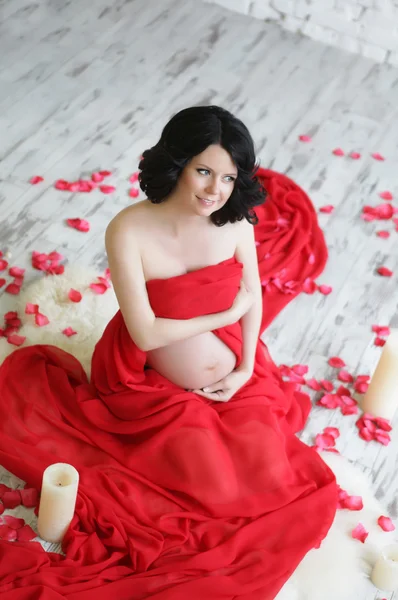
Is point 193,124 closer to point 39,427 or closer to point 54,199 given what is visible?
point 39,427

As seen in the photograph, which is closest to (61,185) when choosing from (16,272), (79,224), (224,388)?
(79,224)

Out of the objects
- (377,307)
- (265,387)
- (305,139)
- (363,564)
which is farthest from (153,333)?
(305,139)

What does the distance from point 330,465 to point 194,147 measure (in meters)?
1.01

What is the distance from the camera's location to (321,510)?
2.10 m

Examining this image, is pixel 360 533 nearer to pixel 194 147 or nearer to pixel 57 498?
pixel 57 498

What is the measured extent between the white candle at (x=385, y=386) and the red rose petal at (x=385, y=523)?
390 millimetres

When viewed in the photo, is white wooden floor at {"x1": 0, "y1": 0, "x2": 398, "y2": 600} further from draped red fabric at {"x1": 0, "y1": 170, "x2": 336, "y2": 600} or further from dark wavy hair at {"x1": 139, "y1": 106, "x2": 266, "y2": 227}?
dark wavy hair at {"x1": 139, "y1": 106, "x2": 266, "y2": 227}

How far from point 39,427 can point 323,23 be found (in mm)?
3201

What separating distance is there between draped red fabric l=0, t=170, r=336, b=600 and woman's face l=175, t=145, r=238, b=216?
0.70ft

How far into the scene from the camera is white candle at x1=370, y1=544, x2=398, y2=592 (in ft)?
6.55

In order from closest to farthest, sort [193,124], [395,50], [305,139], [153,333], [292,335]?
[193,124] < [153,333] < [292,335] < [305,139] < [395,50]

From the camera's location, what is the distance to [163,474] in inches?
81.8

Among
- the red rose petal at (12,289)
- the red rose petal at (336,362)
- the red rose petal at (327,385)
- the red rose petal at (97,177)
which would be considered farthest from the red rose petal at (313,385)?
the red rose petal at (97,177)

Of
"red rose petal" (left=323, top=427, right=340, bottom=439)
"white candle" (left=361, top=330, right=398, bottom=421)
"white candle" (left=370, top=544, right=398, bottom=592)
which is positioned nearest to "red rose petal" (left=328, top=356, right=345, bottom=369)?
"white candle" (left=361, top=330, right=398, bottom=421)
